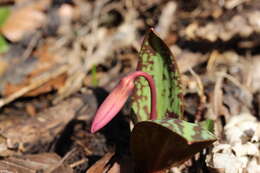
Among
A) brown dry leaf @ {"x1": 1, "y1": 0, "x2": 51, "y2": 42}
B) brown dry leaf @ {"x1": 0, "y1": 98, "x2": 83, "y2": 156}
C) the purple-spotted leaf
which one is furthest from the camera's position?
brown dry leaf @ {"x1": 1, "y1": 0, "x2": 51, "y2": 42}

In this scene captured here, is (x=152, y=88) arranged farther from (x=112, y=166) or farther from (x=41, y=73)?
(x=41, y=73)

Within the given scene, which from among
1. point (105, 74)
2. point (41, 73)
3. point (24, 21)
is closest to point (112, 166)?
point (105, 74)

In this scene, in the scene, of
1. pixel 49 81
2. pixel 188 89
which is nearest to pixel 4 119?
pixel 49 81

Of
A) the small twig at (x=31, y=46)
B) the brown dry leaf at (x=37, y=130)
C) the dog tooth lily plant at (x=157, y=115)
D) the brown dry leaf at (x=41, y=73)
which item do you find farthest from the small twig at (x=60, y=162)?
the small twig at (x=31, y=46)

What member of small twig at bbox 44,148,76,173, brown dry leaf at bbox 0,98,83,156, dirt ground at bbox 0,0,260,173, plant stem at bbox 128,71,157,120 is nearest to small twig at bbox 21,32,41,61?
dirt ground at bbox 0,0,260,173

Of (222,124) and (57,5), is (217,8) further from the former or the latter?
(57,5)

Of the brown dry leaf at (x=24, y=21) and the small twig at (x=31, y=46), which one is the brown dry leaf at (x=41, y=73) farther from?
the brown dry leaf at (x=24, y=21)

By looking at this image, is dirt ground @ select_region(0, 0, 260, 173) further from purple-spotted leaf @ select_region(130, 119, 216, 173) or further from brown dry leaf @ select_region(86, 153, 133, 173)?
purple-spotted leaf @ select_region(130, 119, 216, 173)
